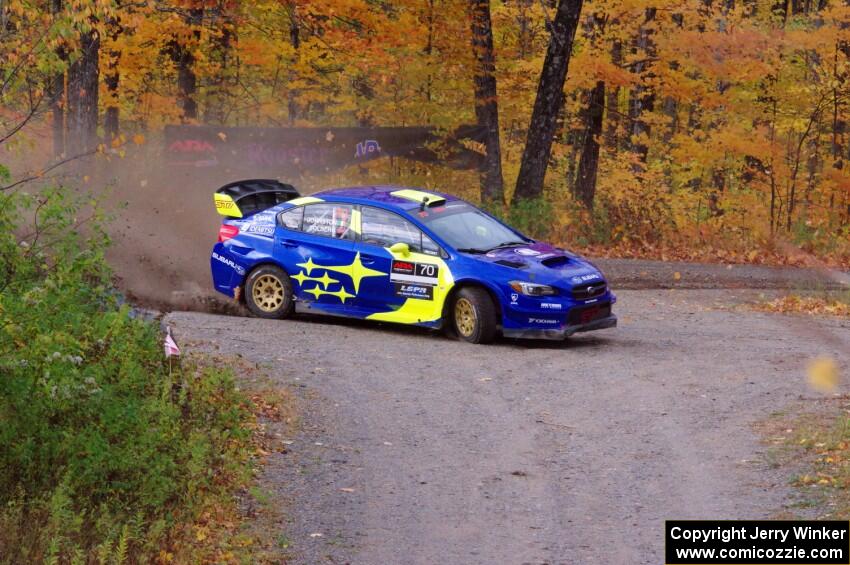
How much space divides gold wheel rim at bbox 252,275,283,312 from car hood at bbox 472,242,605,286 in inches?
117

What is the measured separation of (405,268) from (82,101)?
1089 cm

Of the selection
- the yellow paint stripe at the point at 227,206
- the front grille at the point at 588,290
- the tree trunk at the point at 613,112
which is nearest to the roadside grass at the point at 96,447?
the front grille at the point at 588,290

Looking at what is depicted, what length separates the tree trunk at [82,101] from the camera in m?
22.6

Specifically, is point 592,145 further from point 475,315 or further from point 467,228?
point 475,315

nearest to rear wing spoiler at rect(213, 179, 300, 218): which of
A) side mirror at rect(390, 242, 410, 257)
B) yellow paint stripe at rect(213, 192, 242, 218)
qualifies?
yellow paint stripe at rect(213, 192, 242, 218)

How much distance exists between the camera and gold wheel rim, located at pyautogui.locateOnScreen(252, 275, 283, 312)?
51.5 feet

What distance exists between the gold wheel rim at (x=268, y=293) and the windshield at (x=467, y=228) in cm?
229

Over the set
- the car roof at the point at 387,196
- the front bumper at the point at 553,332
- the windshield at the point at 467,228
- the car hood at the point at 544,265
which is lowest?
the front bumper at the point at 553,332

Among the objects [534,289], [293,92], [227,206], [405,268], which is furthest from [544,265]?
[293,92]

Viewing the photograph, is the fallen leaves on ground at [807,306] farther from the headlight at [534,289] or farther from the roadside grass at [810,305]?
the headlight at [534,289]

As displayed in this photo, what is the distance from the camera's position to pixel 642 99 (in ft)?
107

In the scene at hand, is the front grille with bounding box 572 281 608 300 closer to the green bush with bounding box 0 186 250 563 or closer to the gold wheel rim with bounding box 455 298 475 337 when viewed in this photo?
the gold wheel rim with bounding box 455 298 475 337

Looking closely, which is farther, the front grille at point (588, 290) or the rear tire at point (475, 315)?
the rear tire at point (475, 315)

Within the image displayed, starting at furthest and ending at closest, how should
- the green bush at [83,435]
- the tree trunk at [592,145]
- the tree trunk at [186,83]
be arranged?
the tree trunk at [186,83] → the tree trunk at [592,145] → the green bush at [83,435]
